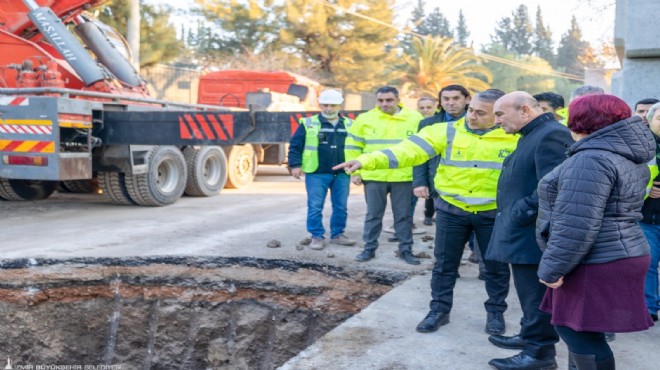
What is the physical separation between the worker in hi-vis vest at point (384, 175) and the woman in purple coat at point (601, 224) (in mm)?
3156

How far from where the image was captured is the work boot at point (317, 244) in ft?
21.5

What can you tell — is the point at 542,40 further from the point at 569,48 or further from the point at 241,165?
the point at 241,165

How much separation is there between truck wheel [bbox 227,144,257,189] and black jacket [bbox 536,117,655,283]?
32.1ft

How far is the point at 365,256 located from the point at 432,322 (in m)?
2.01

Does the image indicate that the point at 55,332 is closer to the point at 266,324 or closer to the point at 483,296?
the point at 266,324

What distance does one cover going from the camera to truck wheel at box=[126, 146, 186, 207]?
9.16 meters

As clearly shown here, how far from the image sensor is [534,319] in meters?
3.55

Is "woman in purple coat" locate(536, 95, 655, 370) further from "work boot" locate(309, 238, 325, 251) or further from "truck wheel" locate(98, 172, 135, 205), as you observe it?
"truck wheel" locate(98, 172, 135, 205)

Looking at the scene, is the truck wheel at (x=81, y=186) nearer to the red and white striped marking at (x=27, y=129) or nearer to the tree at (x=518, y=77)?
the red and white striped marking at (x=27, y=129)

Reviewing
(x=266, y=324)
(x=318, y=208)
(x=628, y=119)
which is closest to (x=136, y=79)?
(x=318, y=208)

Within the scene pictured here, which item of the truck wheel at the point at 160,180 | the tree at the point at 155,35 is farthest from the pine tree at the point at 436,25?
the truck wheel at the point at 160,180

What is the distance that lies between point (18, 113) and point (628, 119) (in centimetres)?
705

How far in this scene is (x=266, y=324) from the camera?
548 cm

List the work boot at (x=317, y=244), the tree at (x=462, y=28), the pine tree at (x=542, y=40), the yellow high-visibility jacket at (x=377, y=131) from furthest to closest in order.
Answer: the tree at (x=462, y=28), the pine tree at (x=542, y=40), the work boot at (x=317, y=244), the yellow high-visibility jacket at (x=377, y=131)
